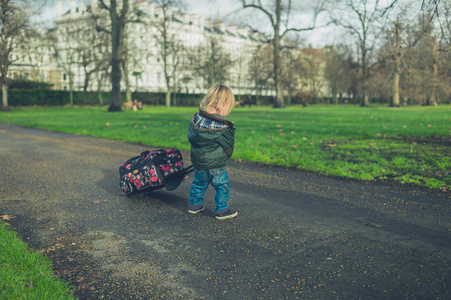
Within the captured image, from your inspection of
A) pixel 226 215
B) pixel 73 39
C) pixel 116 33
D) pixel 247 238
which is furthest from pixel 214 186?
pixel 73 39

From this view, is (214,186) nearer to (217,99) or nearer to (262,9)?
(217,99)

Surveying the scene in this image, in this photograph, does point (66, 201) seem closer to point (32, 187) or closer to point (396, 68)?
point (32, 187)

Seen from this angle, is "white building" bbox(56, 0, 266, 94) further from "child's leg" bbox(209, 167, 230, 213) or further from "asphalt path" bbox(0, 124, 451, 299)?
"child's leg" bbox(209, 167, 230, 213)

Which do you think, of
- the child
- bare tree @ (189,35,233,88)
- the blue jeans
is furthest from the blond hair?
bare tree @ (189,35,233,88)

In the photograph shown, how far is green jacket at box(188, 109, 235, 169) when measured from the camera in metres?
4.17

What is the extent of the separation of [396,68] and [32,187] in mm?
40237

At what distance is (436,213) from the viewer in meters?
4.41

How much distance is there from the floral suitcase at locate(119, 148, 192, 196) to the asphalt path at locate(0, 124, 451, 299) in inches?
8.5

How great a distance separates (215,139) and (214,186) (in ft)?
1.86

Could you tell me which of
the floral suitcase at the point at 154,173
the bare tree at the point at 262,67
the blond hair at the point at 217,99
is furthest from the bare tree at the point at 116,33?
the bare tree at the point at 262,67

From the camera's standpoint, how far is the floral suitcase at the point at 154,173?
15.9ft

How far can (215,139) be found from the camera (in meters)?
4.19

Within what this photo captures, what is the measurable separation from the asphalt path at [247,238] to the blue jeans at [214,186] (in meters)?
0.19

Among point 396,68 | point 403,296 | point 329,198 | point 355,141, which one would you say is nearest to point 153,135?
point 355,141
